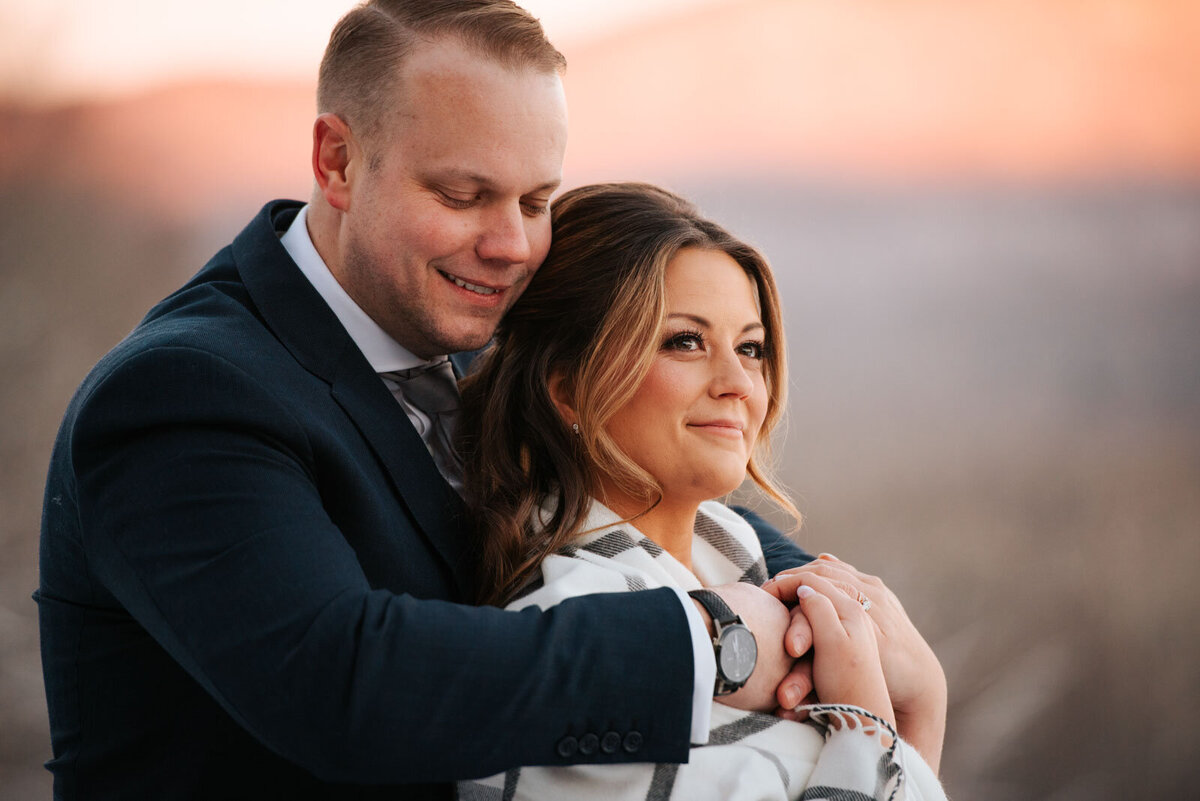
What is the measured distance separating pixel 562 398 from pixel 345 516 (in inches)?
20.5

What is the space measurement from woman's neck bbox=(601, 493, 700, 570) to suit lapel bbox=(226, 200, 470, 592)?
0.95 feet

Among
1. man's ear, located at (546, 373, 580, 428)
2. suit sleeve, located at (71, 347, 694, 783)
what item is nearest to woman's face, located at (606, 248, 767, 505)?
man's ear, located at (546, 373, 580, 428)

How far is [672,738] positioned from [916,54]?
4279 mm

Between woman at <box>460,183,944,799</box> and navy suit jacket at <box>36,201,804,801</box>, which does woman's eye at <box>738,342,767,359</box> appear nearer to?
woman at <box>460,183,944,799</box>

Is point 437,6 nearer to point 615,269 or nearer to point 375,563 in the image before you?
point 615,269

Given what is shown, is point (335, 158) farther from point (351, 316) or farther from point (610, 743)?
point (610, 743)

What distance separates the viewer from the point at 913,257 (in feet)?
16.5

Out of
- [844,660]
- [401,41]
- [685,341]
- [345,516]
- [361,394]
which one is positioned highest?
[401,41]

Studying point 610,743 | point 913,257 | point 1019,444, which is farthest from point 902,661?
point 1019,444

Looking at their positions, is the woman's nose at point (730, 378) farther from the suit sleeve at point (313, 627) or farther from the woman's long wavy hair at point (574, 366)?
the suit sleeve at point (313, 627)

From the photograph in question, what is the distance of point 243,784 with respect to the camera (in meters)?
1.67

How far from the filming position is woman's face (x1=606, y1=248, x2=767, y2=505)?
1.92 m

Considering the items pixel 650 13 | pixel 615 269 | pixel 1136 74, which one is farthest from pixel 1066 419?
pixel 615 269

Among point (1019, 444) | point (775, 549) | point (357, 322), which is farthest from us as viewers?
point (1019, 444)
